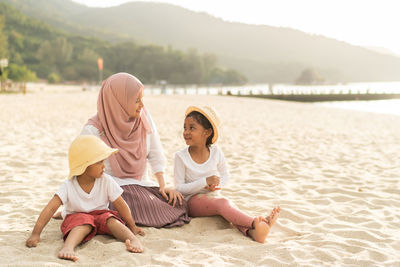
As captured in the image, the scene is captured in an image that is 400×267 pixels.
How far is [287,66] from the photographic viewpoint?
548ft

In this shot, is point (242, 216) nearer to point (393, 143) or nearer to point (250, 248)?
point (250, 248)

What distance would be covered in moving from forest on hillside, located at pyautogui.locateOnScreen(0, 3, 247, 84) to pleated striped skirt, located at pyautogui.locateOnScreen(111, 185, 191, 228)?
95.8 metres

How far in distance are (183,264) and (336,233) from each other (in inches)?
56.4

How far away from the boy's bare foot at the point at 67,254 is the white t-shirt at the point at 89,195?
0.37 meters

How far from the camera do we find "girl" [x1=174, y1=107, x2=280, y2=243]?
10.3 feet

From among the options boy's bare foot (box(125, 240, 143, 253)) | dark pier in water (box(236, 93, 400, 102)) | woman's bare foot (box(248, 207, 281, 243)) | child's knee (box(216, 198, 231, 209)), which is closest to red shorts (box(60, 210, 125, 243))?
boy's bare foot (box(125, 240, 143, 253))

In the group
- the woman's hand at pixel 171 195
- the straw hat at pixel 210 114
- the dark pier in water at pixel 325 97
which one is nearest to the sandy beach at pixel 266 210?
the woman's hand at pixel 171 195

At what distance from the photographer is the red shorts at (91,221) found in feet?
8.64

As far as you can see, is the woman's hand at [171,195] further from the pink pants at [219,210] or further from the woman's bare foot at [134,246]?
the woman's bare foot at [134,246]

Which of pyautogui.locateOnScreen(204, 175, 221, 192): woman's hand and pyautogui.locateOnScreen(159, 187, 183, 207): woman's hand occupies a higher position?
pyautogui.locateOnScreen(204, 175, 221, 192): woman's hand

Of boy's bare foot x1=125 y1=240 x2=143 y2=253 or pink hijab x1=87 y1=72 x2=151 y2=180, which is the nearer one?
boy's bare foot x1=125 y1=240 x2=143 y2=253

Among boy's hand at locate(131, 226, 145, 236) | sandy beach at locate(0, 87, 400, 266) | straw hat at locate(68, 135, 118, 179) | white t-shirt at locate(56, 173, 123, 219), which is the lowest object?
sandy beach at locate(0, 87, 400, 266)

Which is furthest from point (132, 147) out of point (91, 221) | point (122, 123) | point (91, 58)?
point (91, 58)

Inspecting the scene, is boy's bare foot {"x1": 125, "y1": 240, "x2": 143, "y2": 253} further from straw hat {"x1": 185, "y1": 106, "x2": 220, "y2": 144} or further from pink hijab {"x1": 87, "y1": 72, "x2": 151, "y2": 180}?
straw hat {"x1": 185, "y1": 106, "x2": 220, "y2": 144}
